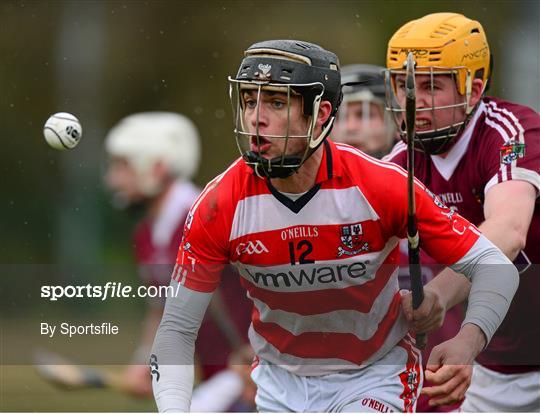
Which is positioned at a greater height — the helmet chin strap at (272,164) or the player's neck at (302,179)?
the helmet chin strap at (272,164)

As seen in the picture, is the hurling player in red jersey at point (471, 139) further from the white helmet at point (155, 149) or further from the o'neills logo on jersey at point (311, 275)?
the white helmet at point (155, 149)

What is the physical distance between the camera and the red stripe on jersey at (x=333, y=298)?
3941 millimetres

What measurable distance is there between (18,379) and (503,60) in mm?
5388

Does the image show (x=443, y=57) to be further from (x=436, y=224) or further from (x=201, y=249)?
(x=201, y=249)

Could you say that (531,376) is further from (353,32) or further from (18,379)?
(353,32)

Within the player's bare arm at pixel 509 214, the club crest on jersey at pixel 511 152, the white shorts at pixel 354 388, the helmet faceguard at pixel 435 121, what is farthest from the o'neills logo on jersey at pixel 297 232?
the club crest on jersey at pixel 511 152

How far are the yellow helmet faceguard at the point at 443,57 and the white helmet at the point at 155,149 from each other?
213 cm

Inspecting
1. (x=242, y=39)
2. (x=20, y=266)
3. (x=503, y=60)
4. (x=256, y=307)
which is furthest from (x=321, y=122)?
(x=242, y=39)

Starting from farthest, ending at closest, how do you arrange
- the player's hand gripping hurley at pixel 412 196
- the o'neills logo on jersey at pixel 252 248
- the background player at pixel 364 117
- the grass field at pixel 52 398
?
the grass field at pixel 52 398 < the background player at pixel 364 117 < the o'neills logo on jersey at pixel 252 248 < the player's hand gripping hurley at pixel 412 196

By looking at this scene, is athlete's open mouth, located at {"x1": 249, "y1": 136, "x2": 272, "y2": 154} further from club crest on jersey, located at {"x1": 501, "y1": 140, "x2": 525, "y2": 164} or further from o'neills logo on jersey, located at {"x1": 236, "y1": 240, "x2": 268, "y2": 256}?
club crest on jersey, located at {"x1": 501, "y1": 140, "x2": 525, "y2": 164}

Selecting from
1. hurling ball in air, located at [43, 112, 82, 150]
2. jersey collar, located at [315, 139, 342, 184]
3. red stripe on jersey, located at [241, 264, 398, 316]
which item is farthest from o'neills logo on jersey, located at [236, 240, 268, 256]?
hurling ball in air, located at [43, 112, 82, 150]

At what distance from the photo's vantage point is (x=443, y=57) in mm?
4578

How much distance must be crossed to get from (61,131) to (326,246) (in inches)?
99.2

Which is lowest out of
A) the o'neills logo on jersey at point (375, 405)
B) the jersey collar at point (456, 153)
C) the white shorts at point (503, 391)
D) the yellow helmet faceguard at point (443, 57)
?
the white shorts at point (503, 391)
